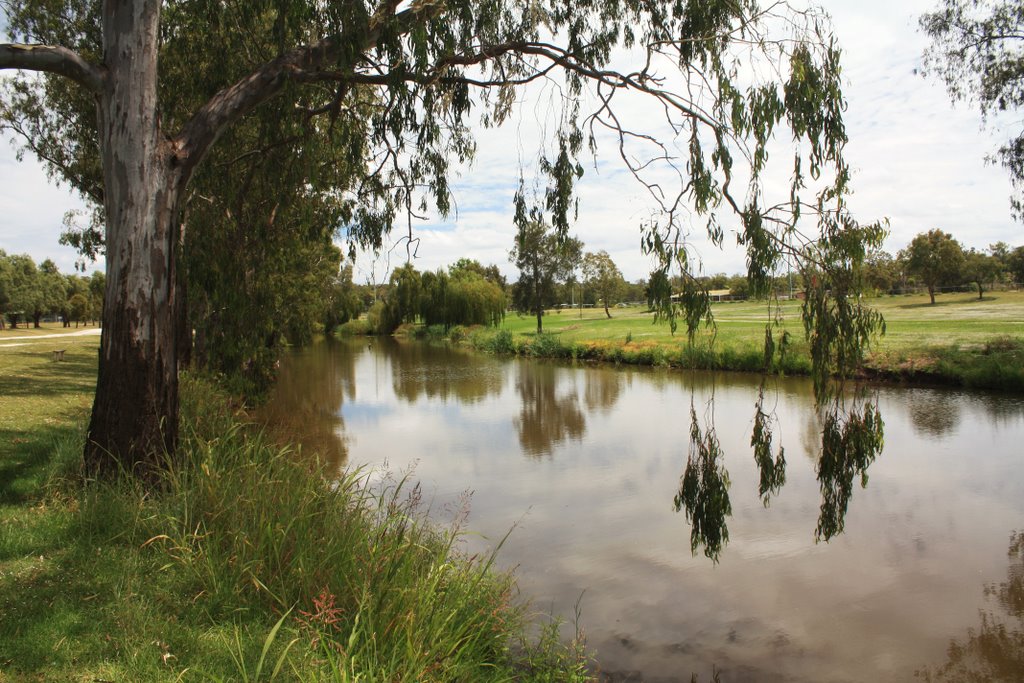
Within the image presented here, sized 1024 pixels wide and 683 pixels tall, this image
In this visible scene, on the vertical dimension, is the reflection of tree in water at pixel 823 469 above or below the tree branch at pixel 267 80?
below

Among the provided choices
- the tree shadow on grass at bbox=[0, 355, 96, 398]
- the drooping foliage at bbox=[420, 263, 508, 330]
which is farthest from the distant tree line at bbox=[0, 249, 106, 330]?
the tree shadow on grass at bbox=[0, 355, 96, 398]

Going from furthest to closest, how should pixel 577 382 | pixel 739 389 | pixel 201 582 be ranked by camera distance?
pixel 577 382 → pixel 739 389 → pixel 201 582

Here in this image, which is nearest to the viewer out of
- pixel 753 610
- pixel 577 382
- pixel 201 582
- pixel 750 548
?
pixel 201 582

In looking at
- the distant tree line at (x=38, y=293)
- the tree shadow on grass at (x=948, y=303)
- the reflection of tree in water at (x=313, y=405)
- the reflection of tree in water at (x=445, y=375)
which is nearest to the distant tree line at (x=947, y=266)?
the tree shadow on grass at (x=948, y=303)

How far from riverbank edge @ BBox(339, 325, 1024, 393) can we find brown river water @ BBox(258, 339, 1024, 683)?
889mm

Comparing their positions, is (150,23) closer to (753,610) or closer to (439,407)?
(753,610)

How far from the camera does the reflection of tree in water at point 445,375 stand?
18.2 metres

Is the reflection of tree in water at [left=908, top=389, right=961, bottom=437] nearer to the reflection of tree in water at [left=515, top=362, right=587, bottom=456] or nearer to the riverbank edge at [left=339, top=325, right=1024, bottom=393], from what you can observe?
the riverbank edge at [left=339, top=325, right=1024, bottom=393]

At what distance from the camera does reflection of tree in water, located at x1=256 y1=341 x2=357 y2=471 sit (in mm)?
11112

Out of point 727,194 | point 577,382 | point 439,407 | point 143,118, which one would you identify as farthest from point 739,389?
point 143,118

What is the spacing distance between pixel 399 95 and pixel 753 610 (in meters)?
4.91

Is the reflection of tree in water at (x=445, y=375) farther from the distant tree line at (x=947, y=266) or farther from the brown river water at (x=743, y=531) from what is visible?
the distant tree line at (x=947, y=266)

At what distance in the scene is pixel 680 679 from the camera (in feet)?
14.4

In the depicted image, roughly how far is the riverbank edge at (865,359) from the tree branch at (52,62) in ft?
14.9
